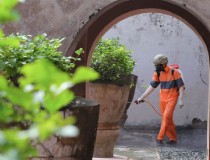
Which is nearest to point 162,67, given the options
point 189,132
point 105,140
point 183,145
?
point 183,145

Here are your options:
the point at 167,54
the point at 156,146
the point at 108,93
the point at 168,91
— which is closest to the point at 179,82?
the point at 168,91

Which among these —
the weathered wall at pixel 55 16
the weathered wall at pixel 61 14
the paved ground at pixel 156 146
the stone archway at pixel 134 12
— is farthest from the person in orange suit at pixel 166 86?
the weathered wall at pixel 55 16

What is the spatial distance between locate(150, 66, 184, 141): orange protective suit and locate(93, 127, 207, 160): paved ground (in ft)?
1.27

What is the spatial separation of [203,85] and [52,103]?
1233 centimetres

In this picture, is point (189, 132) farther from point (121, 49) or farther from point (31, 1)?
point (31, 1)

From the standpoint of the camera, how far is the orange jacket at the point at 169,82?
9.27m

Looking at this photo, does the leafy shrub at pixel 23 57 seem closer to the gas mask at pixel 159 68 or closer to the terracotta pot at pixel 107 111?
the terracotta pot at pixel 107 111

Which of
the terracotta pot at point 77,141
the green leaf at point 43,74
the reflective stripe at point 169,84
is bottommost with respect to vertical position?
the terracotta pot at point 77,141

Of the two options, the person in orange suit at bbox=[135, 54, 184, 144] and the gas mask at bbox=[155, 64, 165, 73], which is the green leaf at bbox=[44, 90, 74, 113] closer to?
the person in orange suit at bbox=[135, 54, 184, 144]

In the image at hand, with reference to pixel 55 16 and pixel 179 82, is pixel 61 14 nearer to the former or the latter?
pixel 55 16

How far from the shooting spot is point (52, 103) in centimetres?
93

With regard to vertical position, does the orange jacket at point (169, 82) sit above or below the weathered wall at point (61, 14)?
below

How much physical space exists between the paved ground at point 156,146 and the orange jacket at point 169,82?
860 mm

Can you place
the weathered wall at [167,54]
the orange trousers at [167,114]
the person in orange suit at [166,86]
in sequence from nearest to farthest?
the person in orange suit at [166,86] < the orange trousers at [167,114] < the weathered wall at [167,54]
